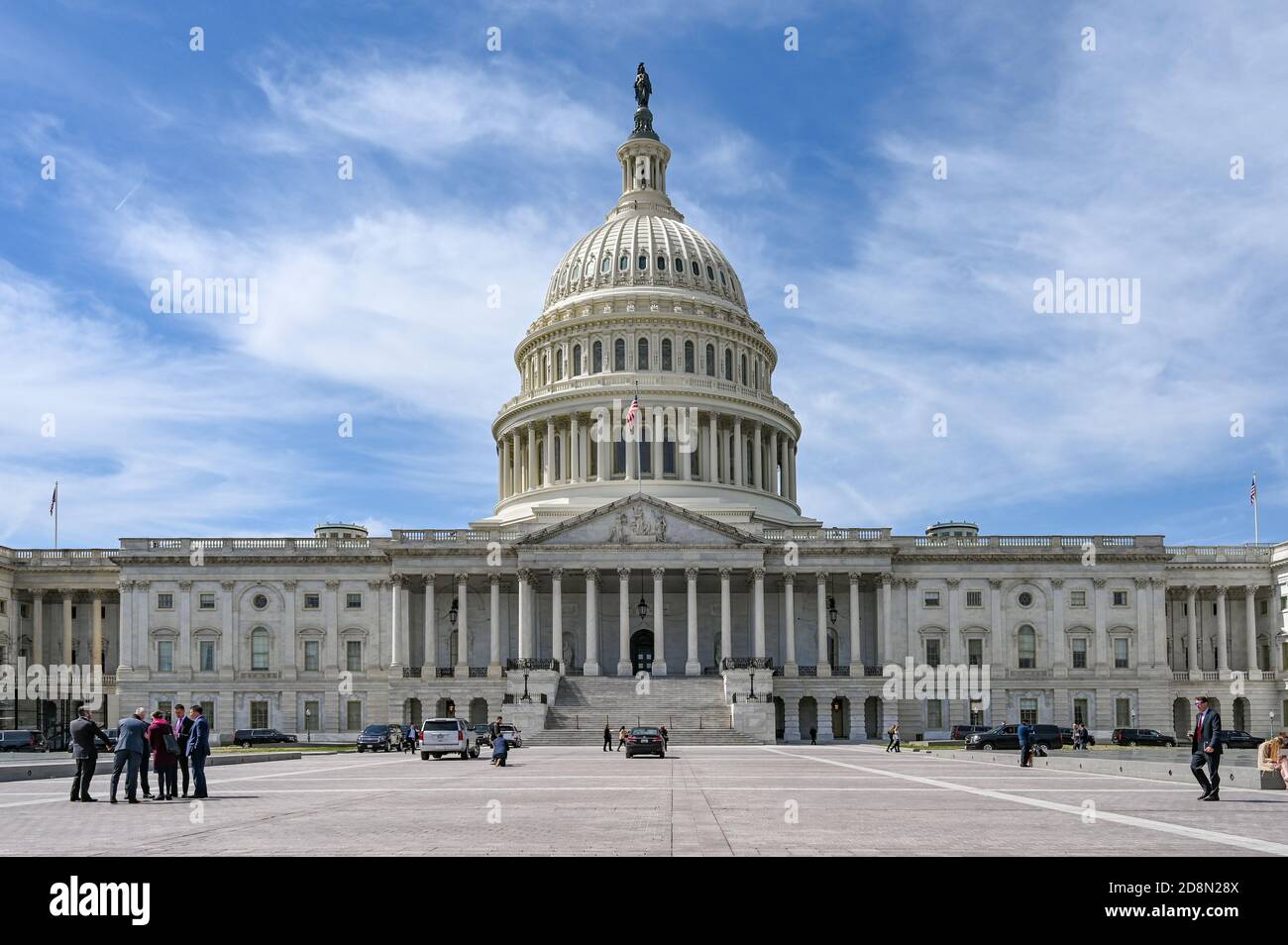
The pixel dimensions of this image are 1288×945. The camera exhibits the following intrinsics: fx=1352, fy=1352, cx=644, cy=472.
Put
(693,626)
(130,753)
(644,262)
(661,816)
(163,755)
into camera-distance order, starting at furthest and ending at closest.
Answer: (644,262)
(693,626)
(163,755)
(130,753)
(661,816)

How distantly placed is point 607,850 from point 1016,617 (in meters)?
83.3

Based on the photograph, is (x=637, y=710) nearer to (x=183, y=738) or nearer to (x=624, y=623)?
(x=624, y=623)

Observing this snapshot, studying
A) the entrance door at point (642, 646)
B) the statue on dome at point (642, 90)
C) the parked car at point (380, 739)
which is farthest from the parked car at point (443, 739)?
the statue on dome at point (642, 90)

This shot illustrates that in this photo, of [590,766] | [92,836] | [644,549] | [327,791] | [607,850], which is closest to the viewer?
[607,850]

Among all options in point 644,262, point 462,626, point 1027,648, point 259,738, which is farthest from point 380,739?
point 644,262

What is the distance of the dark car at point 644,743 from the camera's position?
55.7 metres

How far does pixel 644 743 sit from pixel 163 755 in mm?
28103

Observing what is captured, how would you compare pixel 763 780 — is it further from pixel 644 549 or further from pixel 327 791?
pixel 644 549

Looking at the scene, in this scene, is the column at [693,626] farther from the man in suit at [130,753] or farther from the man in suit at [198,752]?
the man in suit at [130,753]

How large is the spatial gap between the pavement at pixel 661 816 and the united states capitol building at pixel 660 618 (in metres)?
51.1

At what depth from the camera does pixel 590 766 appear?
1796 inches

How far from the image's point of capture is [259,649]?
97.9 m

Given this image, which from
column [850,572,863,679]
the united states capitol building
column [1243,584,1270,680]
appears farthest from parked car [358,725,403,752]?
column [1243,584,1270,680]
